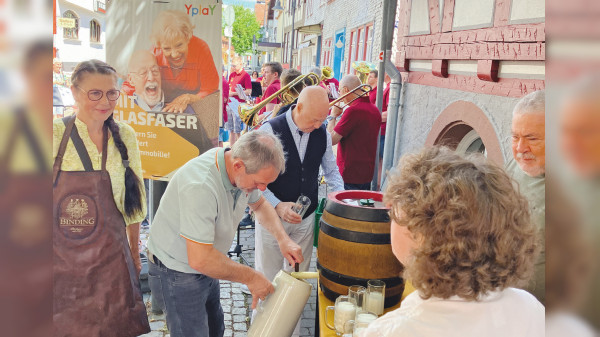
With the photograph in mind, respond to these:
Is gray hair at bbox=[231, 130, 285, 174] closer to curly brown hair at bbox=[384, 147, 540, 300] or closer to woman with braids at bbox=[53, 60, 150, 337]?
woman with braids at bbox=[53, 60, 150, 337]

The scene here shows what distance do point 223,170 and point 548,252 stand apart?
6.56 feet

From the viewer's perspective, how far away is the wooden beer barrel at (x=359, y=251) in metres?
2.05

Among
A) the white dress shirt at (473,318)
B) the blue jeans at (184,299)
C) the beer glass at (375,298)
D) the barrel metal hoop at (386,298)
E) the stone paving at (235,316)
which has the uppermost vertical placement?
the white dress shirt at (473,318)

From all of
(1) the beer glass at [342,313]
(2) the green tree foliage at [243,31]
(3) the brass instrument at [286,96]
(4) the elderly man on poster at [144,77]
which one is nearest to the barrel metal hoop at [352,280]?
(1) the beer glass at [342,313]

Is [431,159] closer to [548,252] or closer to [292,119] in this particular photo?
[548,252]

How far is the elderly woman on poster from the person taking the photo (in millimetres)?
3182

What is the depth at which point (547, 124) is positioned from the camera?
392mm

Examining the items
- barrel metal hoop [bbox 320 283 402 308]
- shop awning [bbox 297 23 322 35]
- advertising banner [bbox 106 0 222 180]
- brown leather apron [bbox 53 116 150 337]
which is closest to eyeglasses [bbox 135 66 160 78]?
advertising banner [bbox 106 0 222 180]

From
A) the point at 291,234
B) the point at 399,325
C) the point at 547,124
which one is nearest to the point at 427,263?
the point at 399,325

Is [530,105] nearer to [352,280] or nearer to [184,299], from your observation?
[352,280]

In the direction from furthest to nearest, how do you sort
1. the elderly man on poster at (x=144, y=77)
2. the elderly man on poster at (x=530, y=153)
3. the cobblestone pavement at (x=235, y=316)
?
the cobblestone pavement at (x=235, y=316), the elderly man on poster at (x=144, y=77), the elderly man on poster at (x=530, y=153)

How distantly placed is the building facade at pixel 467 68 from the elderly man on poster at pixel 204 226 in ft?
3.94

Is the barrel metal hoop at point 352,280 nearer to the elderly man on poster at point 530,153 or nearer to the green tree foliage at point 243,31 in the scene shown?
the elderly man on poster at point 530,153

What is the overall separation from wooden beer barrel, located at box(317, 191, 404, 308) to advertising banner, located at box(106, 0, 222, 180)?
1562mm
